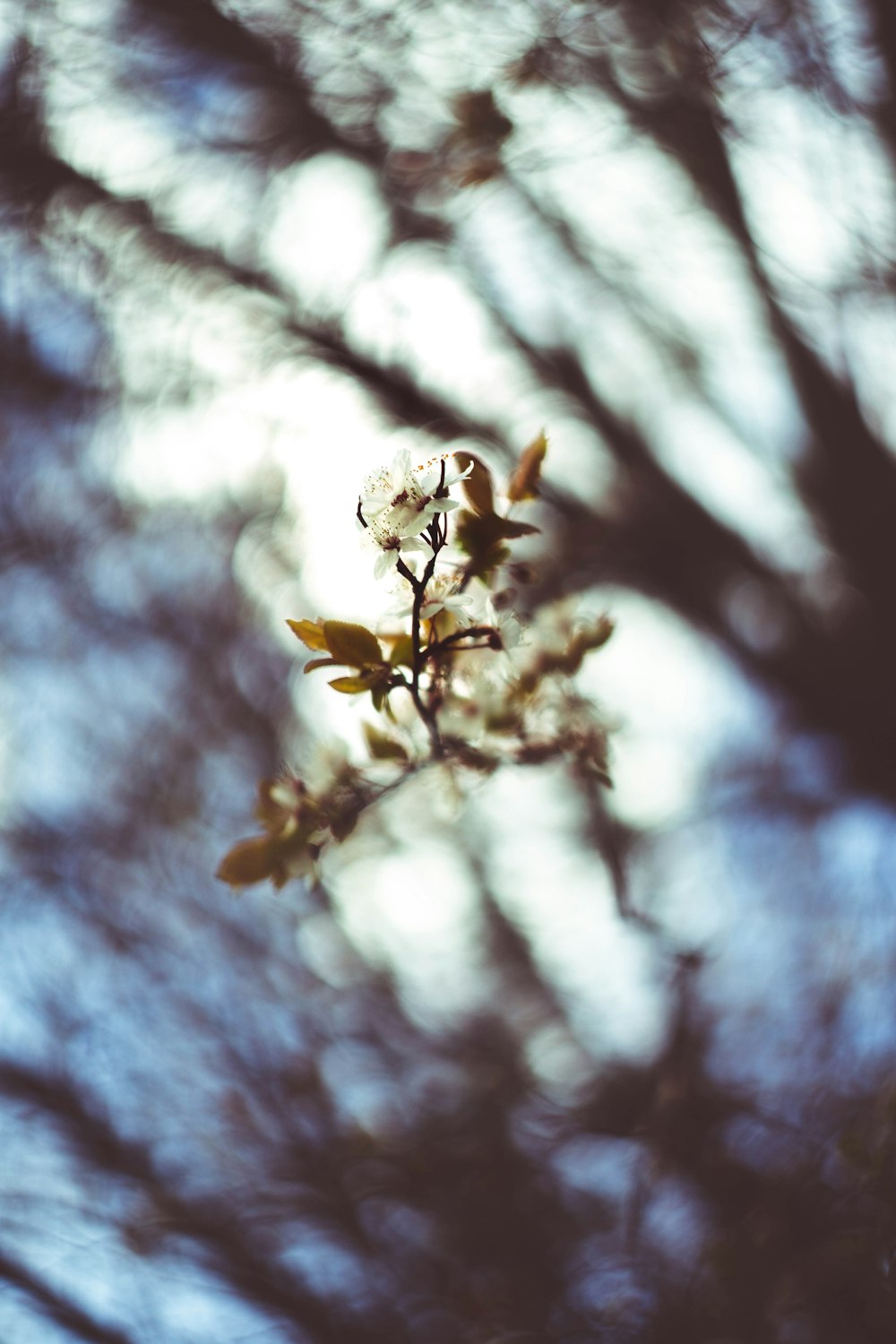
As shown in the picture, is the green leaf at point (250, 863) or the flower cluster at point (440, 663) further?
the green leaf at point (250, 863)

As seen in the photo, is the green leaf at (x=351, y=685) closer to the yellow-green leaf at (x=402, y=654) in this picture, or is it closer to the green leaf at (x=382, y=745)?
the yellow-green leaf at (x=402, y=654)

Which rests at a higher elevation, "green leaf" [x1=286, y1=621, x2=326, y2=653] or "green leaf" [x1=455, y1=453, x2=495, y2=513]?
"green leaf" [x1=455, y1=453, x2=495, y2=513]

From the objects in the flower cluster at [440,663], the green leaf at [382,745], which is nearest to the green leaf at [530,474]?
the flower cluster at [440,663]

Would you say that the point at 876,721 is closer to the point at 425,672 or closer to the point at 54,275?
the point at 425,672

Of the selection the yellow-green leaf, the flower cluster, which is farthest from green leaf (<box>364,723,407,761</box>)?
the yellow-green leaf

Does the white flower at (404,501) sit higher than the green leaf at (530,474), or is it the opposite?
the green leaf at (530,474)

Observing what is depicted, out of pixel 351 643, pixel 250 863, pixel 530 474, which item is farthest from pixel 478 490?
pixel 250 863

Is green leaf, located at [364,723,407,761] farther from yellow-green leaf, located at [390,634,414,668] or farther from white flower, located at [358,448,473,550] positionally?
white flower, located at [358,448,473,550]

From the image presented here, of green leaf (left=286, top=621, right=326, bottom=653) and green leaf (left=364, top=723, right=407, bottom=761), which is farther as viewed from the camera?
green leaf (left=364, top=723, right=407, bottom=761)

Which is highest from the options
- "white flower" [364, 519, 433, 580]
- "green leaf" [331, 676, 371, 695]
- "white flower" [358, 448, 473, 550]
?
"white flower" [358, 448, 473, 550]
